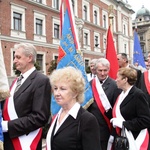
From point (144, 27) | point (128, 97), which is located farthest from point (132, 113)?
point (144, 27)

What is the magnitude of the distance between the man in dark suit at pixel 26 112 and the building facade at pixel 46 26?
13.0m

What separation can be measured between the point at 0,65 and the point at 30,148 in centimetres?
97

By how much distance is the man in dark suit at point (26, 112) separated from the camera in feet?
8.77

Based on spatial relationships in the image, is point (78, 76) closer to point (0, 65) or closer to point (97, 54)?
point (0, 65)

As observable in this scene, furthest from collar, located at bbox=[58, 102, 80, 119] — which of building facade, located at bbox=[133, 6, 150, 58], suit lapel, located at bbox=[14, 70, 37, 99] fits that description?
building facade, located at bbox=[133, 6, 150, 58]

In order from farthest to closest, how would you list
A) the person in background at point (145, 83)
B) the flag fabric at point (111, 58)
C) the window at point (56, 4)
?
the window at point (56, 4)
the flag fabric at point (111, 58)
the person in background at point (145, 83)

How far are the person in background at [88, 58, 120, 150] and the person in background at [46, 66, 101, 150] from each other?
61.9 inches

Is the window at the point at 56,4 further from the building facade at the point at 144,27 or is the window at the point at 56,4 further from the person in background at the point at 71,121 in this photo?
the building facade at the point at 144,27

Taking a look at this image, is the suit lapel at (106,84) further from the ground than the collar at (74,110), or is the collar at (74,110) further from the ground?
the suit lapel at (106,84)

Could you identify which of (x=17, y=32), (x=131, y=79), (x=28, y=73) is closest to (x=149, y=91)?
(x=131, y=79)

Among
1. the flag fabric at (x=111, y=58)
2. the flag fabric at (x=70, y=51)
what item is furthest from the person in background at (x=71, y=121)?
the flag fabric at (x=111, y=58)

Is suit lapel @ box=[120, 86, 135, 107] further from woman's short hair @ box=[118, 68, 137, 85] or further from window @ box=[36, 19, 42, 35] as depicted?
window @ box=[36, 19, 42, 35]

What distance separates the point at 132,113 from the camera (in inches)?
137

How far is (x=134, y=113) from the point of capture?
3.48 meters
